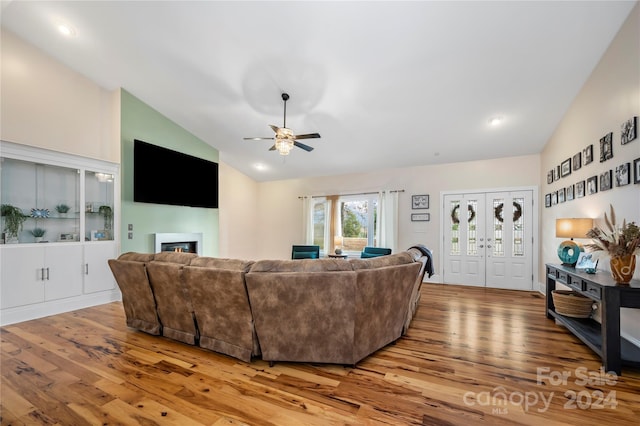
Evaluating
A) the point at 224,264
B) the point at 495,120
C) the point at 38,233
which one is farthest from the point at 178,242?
the point at 495,120

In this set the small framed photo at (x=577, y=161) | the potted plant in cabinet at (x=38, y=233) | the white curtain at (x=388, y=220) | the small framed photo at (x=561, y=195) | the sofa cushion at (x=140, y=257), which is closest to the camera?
the sofa cushion at (x=140, y=257)

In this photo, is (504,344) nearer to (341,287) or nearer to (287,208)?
(341,287)

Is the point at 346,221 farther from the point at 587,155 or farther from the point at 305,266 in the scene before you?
the point at 305,266

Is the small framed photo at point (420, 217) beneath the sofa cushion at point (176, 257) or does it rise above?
above

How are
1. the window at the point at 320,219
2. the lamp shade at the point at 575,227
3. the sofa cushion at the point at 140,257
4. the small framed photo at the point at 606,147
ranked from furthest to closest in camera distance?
1. the window at the point at 320,219
2. the lamp shade at the point at 575,227
3. the small framed photo at the point at 606,147
4. the sofa cushion at the point at 140,257

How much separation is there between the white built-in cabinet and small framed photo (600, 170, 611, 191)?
6735 mm

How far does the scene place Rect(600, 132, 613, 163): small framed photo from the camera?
299cm

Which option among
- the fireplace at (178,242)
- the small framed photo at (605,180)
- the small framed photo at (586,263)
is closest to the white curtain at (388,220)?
the small framed photo at (586,263)

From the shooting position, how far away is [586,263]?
9.91ft

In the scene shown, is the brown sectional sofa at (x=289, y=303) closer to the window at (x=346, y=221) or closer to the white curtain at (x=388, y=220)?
the white curtain at (x=388, y=220)

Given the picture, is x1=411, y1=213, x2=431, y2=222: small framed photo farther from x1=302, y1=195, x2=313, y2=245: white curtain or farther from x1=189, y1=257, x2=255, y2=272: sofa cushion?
x1=189, y1=257, x2=255, y2=272: sofa cushion

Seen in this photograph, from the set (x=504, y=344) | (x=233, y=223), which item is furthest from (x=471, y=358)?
(x=233, y=223)

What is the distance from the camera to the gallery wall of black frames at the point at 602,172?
8.62 ft

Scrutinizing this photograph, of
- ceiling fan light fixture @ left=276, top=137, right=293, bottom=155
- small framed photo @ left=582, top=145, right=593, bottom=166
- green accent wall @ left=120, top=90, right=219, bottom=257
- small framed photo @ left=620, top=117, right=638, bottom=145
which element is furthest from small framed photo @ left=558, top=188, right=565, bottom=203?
green accent wall @ left=120, top=90, right=219, bottom=257
